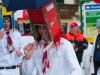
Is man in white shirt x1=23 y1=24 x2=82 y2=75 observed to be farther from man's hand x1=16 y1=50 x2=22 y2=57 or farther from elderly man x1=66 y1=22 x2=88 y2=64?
elderly man x1=66 y1=22 x2=88 y2=64

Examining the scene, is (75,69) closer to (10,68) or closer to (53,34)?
(53,34)

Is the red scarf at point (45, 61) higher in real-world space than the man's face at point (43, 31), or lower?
lower

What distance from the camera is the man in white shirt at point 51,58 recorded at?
13.7 feet

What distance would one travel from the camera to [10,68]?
739 centimetres

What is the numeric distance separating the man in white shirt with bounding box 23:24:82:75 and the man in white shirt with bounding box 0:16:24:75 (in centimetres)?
273

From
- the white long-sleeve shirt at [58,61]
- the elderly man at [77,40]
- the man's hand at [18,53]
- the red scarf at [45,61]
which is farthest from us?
the elderly man at [77,40]

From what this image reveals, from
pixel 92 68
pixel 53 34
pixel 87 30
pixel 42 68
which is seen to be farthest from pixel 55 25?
pixel 87 30

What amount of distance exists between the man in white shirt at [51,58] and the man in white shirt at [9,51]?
2726mm

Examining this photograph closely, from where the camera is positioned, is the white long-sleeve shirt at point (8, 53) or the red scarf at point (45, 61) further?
the white long-sleeve shirt at point (8, 53)

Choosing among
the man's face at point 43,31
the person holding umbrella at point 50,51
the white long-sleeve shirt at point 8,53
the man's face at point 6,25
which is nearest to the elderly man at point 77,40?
the white long-sleeve shirt at point 8,53

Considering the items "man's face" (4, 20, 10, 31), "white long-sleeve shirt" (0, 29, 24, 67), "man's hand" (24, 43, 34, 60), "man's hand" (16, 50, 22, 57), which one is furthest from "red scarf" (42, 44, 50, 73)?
"man's face" (4, 20, 10, 31)

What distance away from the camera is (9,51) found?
288 inches

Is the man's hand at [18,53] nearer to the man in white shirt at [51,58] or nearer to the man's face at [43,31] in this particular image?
the man in white shirt at [51,58]

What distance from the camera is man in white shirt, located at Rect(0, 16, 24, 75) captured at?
23.9 feet
